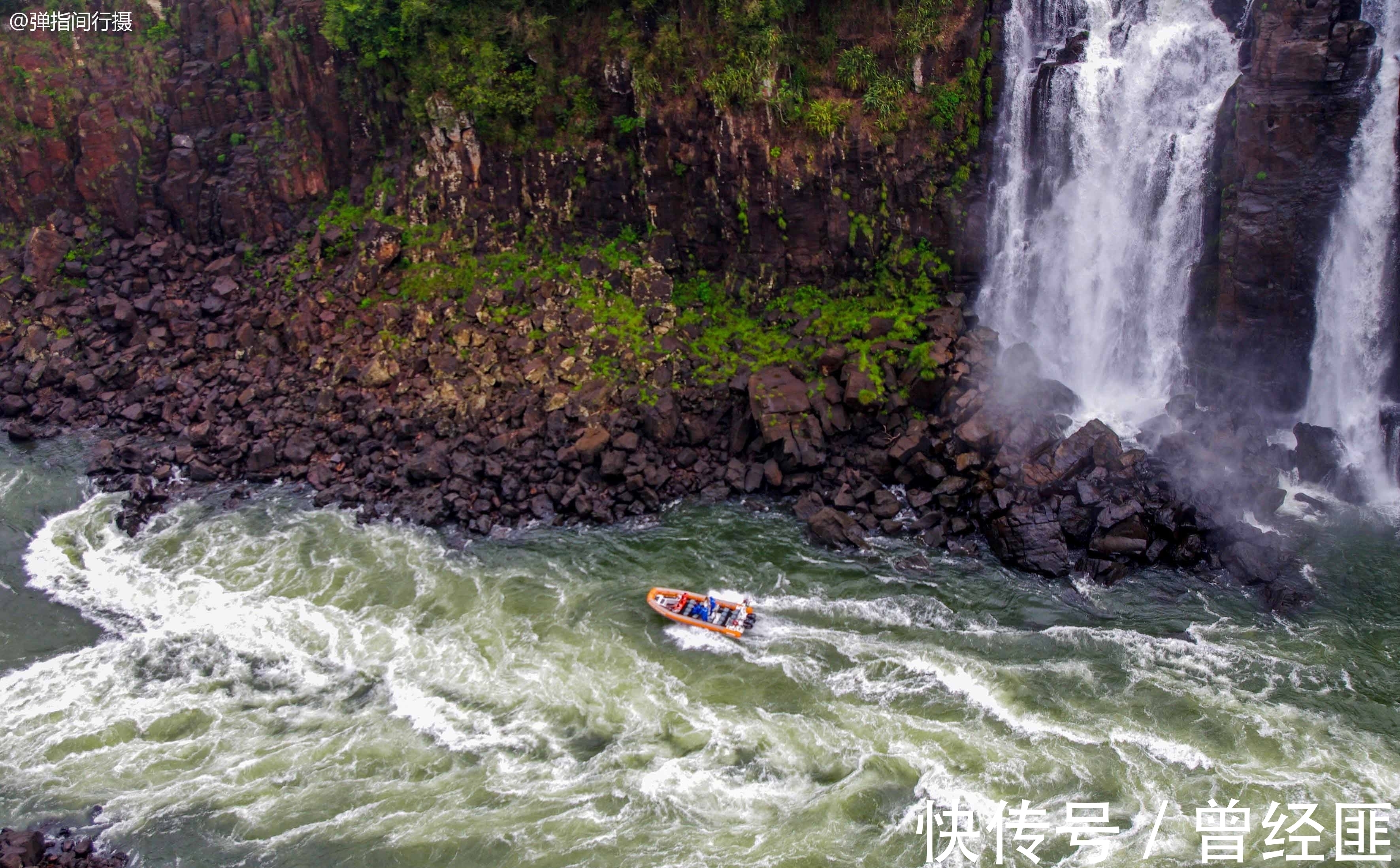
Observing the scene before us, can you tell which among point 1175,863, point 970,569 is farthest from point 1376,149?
point 1175,863

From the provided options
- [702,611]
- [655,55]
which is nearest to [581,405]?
[702,611]

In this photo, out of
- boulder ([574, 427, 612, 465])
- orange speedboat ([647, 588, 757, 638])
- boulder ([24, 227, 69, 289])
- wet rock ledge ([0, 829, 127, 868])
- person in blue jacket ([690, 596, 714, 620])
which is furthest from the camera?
boulder ([24, 227, 69, 289])

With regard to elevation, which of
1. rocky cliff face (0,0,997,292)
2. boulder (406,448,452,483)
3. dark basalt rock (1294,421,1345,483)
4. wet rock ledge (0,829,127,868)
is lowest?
wet rock ledge (0,829,127,868)

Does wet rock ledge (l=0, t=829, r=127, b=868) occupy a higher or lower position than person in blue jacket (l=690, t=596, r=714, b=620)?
lower

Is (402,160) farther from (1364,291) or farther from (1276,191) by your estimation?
(1364,291)

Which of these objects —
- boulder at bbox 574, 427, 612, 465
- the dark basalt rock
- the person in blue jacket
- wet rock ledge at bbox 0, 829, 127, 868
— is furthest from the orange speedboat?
the dark basalt rock

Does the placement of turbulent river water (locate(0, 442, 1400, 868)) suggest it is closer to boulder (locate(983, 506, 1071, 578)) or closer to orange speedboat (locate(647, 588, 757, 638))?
orange speedboat (locate(647, 588, 757, 638))

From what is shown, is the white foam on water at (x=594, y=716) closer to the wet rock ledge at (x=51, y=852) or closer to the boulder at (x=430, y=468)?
the wet rock ledge at (x=51, y=852)
